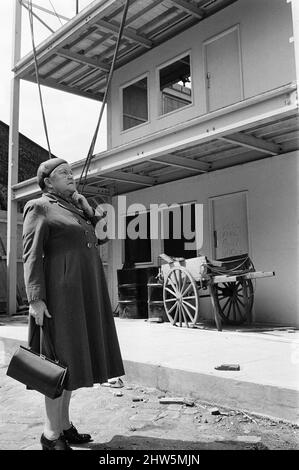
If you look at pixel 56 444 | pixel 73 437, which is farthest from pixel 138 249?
pixel 56 444

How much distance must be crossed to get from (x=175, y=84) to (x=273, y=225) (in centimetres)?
397

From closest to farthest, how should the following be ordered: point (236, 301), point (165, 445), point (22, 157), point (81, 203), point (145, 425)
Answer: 1. point (165, 445)
2. point (81, 203)
3. point (145, 425)
4. point (236, 301)
5. point (22, 157)

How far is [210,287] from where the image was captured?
21.4 feet

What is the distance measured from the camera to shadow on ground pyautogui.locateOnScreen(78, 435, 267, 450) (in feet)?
8.63

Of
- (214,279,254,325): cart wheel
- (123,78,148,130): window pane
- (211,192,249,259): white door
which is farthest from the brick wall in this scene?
(214,279,254,325): cart wheel

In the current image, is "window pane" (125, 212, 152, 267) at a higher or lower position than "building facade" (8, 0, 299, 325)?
lower

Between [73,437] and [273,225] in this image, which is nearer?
[73,437]

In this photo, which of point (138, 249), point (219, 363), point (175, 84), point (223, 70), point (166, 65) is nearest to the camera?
point (219, 363)

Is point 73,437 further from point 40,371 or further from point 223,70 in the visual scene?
point 223,70

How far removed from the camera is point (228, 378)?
133 inches

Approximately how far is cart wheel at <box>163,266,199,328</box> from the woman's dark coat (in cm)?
404

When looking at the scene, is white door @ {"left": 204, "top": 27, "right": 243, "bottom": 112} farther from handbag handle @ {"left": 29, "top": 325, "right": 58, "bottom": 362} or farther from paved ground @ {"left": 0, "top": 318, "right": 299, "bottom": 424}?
handbag handle @ {"left": 29, "top": 325, "right": 58, "bottom": 362}
